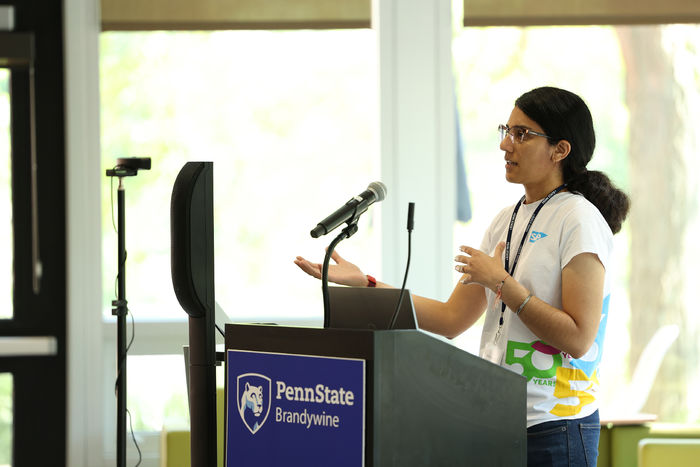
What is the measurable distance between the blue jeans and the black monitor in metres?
0.68

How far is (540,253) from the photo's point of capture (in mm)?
1797

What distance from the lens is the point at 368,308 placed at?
1494 mm

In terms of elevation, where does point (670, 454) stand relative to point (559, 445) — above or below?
below

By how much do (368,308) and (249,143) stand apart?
2.75 meters

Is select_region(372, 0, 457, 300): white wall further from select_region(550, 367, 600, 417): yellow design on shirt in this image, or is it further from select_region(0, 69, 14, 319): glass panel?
select_region(550, 367, 600, 417): yellow design on shirt

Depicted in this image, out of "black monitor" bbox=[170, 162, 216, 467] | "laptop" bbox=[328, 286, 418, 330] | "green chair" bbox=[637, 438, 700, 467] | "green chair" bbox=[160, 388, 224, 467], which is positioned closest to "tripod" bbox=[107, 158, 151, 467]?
"green chair" bbox=[160, 388, 224, 467]

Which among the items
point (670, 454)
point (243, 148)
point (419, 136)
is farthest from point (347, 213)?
point (243, 148)

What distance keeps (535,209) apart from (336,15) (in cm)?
246

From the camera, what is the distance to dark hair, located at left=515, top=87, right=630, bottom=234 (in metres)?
1.88

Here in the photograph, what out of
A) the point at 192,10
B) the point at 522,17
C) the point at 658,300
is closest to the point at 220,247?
the point at 192,10

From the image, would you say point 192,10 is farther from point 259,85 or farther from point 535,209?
point 535,209

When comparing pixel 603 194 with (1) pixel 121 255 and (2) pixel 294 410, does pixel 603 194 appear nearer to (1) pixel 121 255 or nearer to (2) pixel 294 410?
(2) pixel 294 410

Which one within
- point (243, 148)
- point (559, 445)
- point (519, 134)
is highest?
point (243, 148)

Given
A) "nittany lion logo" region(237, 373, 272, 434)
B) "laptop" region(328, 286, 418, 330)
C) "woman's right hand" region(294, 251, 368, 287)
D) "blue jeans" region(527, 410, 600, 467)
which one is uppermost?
"woman's right hand" region(294, 251, 368, 287)
